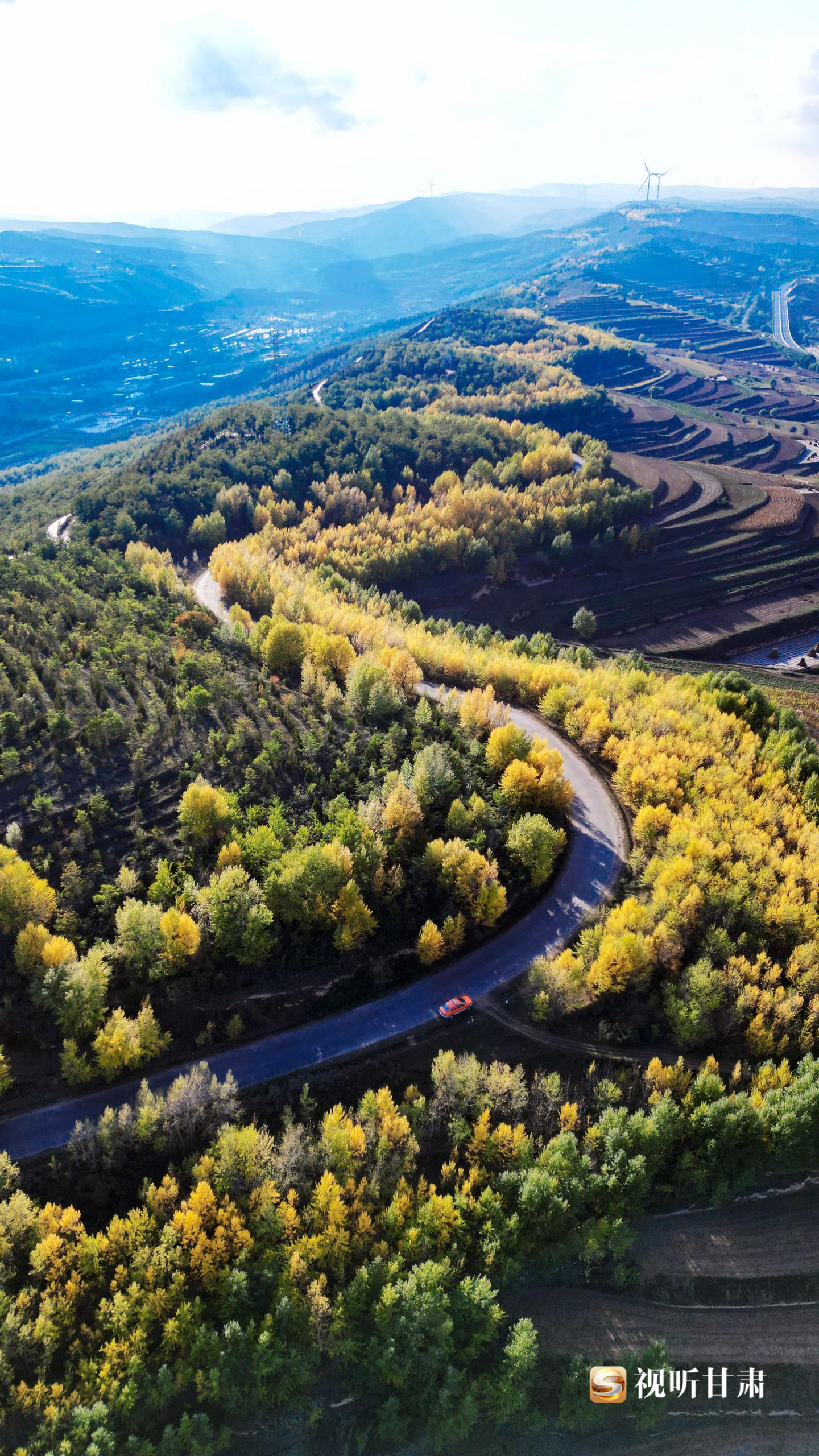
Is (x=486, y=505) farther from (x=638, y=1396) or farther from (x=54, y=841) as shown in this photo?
(x=638, y=1396)

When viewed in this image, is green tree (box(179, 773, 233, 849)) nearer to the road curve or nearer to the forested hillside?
the forested hillside

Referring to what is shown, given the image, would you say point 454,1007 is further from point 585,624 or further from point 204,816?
point 585,624

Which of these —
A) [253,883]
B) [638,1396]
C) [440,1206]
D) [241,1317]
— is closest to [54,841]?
[253,883]

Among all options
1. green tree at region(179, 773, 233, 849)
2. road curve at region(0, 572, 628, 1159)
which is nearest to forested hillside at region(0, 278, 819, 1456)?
green tree at region(179, 773, 233, 849)

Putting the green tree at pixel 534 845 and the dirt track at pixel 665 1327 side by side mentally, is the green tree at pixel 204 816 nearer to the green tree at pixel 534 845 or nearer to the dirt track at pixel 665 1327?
the green tree at pixel 534 845

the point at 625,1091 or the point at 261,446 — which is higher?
the point at 261,446

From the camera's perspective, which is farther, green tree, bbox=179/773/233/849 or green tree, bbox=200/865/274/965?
green tree, bbox=179/773/233/849

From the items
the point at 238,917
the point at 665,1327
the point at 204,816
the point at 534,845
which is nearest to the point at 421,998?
the point at 238,917
